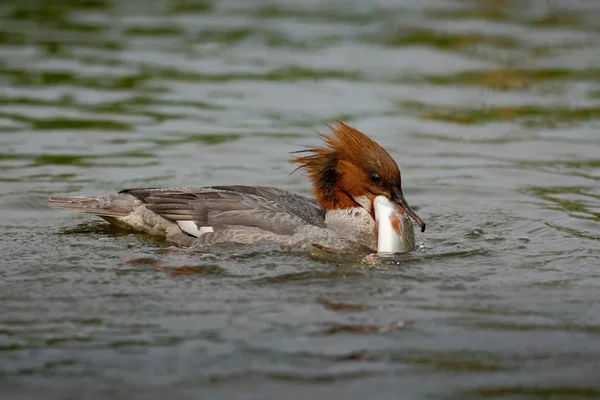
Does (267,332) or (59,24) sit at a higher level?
(59,24)

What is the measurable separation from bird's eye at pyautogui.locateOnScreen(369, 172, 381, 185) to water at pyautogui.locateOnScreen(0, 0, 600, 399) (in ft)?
2.18

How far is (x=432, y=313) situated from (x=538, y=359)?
2.86ft

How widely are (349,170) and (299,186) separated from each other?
Answer: 2518 mm

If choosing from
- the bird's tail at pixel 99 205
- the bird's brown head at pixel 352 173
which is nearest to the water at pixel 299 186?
the bird's tail at pixel 99 205

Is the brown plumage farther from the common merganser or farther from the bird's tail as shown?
the bird's tail

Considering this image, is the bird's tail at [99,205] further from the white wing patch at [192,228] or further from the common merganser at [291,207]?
the white wing patch at [192,228]

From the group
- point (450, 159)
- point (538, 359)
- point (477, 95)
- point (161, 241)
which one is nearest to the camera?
point (538, 359)

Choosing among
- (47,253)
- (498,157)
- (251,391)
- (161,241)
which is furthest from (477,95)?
(251,391)

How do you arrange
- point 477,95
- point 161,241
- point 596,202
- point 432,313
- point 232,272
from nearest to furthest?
point 432,313
point 232,272
point 161,241
point 596,202
point 477,95

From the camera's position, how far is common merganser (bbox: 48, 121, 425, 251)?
7.79 m

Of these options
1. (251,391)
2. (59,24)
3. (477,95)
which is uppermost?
(59,24)

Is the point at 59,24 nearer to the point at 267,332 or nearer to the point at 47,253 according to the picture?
the point at 47,253

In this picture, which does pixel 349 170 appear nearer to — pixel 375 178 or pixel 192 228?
pixel 375 178

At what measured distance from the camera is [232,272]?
7.12 metres
